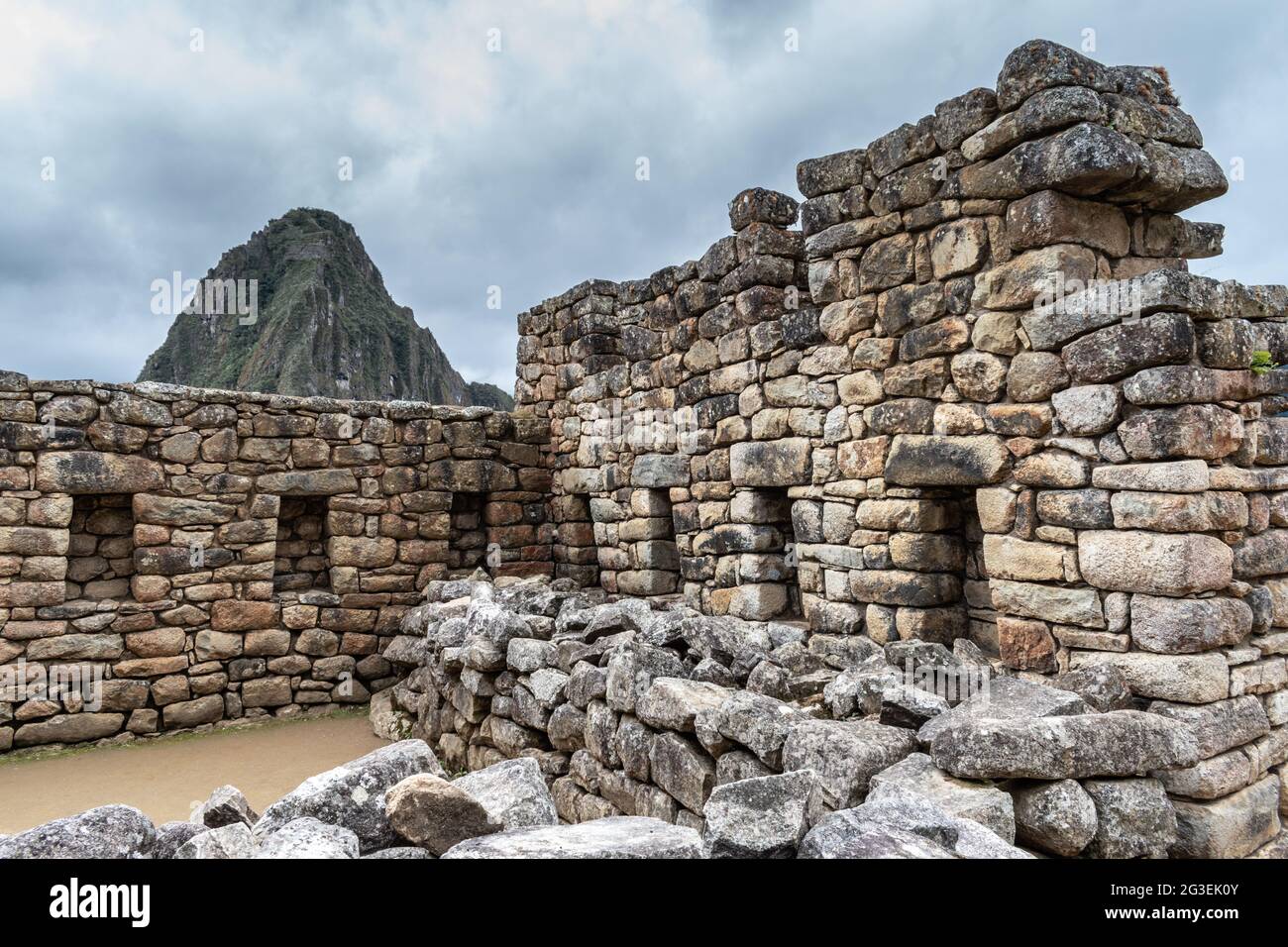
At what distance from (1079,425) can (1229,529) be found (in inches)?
30.6

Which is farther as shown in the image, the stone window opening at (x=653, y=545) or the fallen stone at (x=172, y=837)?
the stone window opening at (x=653, y=545)

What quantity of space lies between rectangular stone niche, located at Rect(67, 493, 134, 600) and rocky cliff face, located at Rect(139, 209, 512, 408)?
20.6m

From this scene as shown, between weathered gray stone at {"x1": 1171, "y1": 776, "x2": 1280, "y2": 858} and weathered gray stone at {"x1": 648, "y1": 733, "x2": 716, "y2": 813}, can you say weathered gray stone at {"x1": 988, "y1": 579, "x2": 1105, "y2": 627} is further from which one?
weathered gray stone at {"x1": 648, "y1": 733, "x2": 716, "y2": 813}

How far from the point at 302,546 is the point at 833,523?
602 centimetres

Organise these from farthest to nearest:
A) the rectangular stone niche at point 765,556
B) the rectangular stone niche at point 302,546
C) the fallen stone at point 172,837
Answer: the rectangular stone niche at point 302,546 → the rectangular stone niche at point 765,556 → the fallen stone at point 172,837

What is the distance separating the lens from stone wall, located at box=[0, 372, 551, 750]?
7.21 m

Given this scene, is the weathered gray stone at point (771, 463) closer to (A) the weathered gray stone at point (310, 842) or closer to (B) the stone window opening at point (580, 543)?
(B) the stone window opening at point (580, 543)

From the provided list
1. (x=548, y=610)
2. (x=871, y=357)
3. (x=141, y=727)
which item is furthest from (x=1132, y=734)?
(x=141, y=727)

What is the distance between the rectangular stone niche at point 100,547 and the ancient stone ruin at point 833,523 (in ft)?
0.08

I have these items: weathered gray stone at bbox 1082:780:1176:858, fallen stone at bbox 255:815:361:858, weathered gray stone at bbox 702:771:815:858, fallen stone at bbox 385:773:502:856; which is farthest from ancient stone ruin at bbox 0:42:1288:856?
fallen stone at bbox 255:815:361:858

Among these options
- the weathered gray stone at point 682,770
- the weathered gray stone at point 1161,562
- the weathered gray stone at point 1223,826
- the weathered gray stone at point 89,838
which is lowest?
the weathered gray stone at point 1223,826

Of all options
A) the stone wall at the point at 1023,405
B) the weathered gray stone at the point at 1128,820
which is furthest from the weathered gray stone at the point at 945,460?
the weathered gray stone at the point at 1128,820

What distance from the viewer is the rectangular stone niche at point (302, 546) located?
8477 mm
